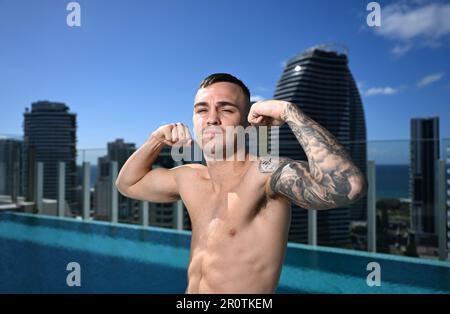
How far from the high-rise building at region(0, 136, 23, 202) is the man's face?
10.1 m

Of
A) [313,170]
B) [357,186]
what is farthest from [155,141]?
[357,186]

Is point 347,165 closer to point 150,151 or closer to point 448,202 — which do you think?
point 150,151

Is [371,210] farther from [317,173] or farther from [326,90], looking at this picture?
[326,90]

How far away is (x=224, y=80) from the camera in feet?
3.82

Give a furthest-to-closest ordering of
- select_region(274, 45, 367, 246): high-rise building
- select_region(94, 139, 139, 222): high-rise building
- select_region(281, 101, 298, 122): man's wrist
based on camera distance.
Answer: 1. select_region(274, 45, 367, 246): high-rise building
2. select_region(94, 139, 139, 222): high-rise building
3. select_region(281, 101, 298, 122): man's wrist

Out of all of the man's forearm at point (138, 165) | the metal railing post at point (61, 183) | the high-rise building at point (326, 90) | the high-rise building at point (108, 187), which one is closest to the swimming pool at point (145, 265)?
the high-rise building at point (108, 187)

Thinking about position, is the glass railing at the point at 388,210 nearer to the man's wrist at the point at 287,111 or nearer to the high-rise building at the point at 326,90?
the man's wrist at the point at 287,111

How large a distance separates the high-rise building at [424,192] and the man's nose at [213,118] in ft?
16.1

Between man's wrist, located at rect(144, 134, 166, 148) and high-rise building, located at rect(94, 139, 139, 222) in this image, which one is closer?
man's wrist, located at rect(144, 134, 166, 148)

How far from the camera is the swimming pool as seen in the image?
433 centimetres

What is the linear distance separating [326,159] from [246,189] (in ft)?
1.06

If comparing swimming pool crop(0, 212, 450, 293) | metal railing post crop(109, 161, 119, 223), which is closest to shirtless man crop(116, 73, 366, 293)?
swimming pool crop(0, 212, 450, 293)

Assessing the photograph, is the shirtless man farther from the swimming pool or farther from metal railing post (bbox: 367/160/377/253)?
metal railing post (bbox: 367/160/377/253)

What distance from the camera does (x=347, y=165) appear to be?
0.84 m
